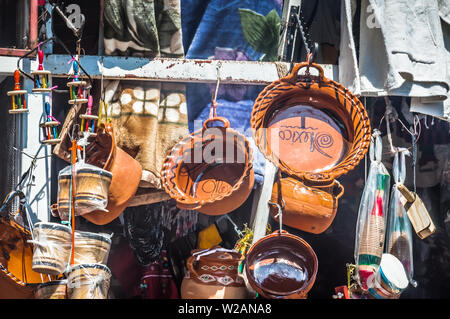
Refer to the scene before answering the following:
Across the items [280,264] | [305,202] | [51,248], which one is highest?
[305,202]

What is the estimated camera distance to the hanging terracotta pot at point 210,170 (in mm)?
3182

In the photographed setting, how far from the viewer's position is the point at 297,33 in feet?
12.5

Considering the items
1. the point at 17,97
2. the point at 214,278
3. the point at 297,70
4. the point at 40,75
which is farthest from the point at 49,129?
the point at 297,70

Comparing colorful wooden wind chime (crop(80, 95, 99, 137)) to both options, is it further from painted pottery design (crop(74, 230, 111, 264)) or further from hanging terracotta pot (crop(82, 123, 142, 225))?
painted pottery design (crop(74, 230, 111, 264))

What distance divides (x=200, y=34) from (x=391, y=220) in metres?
1.36

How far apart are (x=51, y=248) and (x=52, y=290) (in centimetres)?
24

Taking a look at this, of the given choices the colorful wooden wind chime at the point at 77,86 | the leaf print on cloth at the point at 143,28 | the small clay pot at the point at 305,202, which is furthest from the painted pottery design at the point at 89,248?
the leaf print on cloth at the point at 143,28

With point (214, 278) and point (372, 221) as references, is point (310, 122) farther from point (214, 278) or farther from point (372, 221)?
point (214, 278)

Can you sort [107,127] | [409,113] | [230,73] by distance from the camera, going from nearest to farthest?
[107,127], [230,73], [409,113]

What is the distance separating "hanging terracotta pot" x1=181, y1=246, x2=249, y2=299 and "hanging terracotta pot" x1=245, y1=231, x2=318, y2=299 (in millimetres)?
131

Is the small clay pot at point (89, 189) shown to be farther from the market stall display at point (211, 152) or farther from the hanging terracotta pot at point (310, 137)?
the hanging terracotta pot at point (310, 137)

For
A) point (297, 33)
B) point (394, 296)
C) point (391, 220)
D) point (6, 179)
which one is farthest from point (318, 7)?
point (6, 179)

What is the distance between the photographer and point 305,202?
10.4 feet

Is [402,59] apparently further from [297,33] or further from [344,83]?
[297,33]
